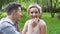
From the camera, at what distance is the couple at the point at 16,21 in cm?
228

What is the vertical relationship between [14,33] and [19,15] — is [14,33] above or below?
below

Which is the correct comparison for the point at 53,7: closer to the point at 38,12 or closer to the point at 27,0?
the point at 27,0

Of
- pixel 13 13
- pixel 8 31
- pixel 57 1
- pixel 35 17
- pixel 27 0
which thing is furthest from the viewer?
pixel 57 1

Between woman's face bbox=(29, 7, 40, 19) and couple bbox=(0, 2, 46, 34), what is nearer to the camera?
couple bbox=(0, 2, 46, 34)

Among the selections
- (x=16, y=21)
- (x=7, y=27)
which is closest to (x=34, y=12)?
(x=16, y=21)

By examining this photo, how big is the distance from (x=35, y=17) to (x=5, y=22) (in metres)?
0.88

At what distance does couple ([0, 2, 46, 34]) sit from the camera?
2.28 metres

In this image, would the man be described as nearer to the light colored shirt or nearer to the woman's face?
the light colored shirt

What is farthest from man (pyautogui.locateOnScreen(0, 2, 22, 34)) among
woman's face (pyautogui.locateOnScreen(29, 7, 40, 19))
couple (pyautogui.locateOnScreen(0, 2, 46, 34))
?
woman's face (pyautogui.locateOnScreen(29, 7, 40, 19))

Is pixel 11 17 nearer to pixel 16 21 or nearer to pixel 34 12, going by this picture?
pixel 16 21

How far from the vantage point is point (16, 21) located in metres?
2.52

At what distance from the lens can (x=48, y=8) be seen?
68.6ft

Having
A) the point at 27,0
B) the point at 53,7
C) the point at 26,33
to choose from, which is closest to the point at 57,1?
the point at 53,7

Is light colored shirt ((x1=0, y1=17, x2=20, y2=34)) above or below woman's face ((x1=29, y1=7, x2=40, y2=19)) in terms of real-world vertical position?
below
